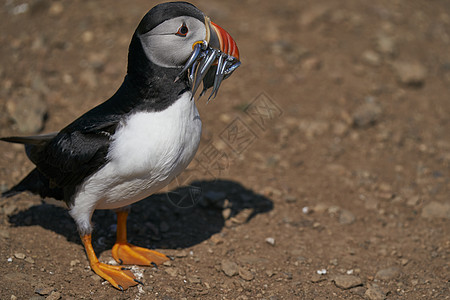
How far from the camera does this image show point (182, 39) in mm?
3801

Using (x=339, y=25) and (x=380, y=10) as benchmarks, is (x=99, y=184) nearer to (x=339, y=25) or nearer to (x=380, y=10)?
(x=339, y=25)

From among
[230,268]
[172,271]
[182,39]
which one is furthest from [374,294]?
[182,39]

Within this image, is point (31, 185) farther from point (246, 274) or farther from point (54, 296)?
point (246, 274)

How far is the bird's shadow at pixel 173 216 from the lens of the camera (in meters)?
5.12

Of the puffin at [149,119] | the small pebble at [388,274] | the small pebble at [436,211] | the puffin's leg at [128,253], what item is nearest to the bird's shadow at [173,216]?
the puffin's leg at [128,253]

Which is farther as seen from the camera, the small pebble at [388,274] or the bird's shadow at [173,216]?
the bird's shadow at [173,216]

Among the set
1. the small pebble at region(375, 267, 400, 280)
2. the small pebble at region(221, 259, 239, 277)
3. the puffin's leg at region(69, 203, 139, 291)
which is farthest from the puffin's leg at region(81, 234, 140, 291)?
the small pebble at region(375, 267, 400, 280)

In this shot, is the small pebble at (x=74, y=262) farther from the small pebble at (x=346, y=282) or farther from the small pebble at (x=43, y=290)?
the small pebble at (x=346, y=282)

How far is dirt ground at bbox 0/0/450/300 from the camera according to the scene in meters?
4.64

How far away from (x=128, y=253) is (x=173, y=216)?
3.02 ft

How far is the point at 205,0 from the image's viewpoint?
8859 mm

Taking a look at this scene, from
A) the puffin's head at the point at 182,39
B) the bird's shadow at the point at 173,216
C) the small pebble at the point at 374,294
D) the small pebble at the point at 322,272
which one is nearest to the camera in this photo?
the puffin's head at the point at 182,39

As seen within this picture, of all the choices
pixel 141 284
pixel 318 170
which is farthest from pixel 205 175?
pixel 141 284

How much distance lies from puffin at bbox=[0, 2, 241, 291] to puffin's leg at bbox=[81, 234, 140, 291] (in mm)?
18
